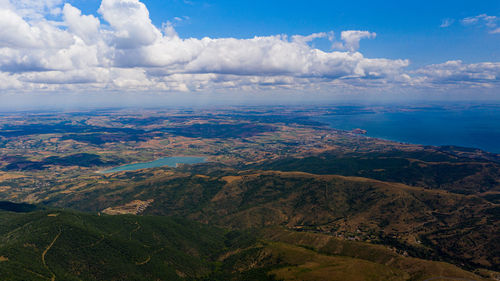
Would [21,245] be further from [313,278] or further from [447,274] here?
[447,274]

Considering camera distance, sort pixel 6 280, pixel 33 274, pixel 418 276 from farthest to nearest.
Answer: pixel 418 276
pixel 33 274
pixel 6 280

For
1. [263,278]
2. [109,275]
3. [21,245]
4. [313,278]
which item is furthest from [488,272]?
[21,245]

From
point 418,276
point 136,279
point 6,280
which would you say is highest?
point 6,280

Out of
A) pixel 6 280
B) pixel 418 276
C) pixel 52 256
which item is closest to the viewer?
pixel 6 280

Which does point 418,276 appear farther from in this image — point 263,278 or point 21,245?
point 21,245

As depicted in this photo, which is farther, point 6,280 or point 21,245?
point 21,245

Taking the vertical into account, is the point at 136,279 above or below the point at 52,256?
below

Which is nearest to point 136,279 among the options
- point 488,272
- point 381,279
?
point 381,279

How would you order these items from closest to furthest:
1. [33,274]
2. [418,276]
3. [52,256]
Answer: [33,274] → [418,276] → [52,256]

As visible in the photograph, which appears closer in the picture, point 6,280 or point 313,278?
point 6,280
